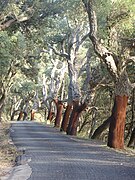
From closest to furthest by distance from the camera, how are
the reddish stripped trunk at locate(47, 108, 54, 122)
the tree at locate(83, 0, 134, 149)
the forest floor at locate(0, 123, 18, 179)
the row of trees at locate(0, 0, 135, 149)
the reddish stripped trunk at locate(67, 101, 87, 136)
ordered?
the forest floor at locate(0, 123, 18, 179), the tree at locate(83, 0, 134, 149), the row of trees at locate(0, 0, 135, 149), the reddish stripped trunk at locate(67, 101, 87, 136), the reddish stripped trunk at locate(47, 108, 54, 122)

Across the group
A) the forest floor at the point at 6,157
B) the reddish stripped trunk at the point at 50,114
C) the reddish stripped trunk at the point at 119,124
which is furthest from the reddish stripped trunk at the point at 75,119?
the reddish stripped trunk at the point at 50,114

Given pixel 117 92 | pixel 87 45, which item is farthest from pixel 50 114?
pixel 117 92

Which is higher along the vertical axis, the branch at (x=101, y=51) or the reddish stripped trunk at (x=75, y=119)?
the branch at (x=101, y=51)

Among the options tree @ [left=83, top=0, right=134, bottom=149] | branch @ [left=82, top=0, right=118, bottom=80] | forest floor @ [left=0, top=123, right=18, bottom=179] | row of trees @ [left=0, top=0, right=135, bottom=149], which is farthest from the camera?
row of trees @ [left=0, top=0, right=135, bottom=149]

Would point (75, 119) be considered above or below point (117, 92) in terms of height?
below

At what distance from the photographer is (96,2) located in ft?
60.2

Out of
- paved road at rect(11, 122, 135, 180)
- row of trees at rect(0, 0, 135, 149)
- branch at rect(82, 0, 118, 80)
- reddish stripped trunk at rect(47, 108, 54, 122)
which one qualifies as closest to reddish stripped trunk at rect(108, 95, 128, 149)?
row of trees at rect(0, 0, 135, 149)

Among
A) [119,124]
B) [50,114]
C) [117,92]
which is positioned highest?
[50,114]

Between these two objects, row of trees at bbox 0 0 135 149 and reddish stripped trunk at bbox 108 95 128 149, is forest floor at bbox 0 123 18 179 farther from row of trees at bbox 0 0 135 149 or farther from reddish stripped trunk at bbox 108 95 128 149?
row of trees at bbox 0 0 135 149

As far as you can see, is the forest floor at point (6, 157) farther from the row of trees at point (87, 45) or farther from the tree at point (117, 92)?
the row of trees at point (87, 45)

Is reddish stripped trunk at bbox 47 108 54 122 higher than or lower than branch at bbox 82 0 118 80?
lower

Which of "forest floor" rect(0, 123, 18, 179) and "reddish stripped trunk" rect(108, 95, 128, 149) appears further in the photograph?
"reddish stripped trunk" rect(108, 95, 128, 149)

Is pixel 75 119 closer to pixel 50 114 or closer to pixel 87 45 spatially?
pixel 87 45

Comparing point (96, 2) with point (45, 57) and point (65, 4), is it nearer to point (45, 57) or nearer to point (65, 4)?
point (65, 4)
